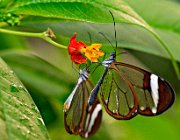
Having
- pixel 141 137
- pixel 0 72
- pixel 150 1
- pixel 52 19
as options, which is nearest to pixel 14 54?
pixel 52 19

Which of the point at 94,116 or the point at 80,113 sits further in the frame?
the point at 94,116

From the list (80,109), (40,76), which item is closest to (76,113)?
(80,109)

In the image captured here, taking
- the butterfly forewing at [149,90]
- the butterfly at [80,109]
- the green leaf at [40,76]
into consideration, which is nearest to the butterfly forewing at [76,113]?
the butterfly at [80,109]

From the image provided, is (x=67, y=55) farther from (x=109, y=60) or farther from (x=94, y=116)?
(x=109, y=60)

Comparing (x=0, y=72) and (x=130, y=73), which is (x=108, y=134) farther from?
(x=0, y=72)

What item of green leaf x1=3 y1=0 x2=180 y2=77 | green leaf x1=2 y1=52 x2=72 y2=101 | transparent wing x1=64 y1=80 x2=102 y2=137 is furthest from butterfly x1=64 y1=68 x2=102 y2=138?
green leaf x1=2 y1=52 x2=72 y2=101

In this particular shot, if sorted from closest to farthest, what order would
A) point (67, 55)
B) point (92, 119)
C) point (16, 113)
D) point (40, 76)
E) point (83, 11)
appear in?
1. point (16, 113)
2. point (83, 11)
3. point (92, 119)
4. point (40, 76)
5. point (67, 55)

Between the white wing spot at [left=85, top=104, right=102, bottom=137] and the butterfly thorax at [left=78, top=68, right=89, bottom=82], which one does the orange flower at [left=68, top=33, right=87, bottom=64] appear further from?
the white wing spot at [left=85, top=104, right=102, bottom=137]
